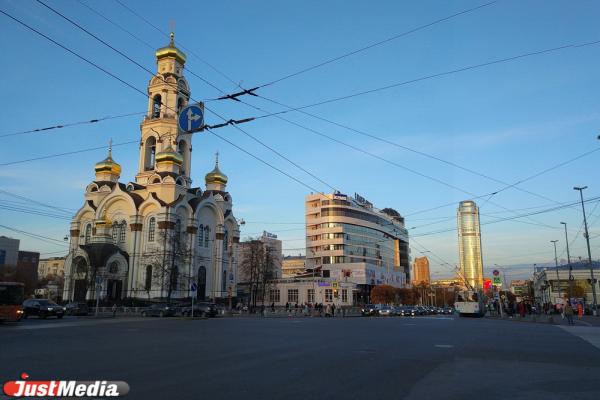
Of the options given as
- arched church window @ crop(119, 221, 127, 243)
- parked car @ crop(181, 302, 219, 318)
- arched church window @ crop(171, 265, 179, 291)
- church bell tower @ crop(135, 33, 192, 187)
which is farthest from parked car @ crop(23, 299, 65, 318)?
church bell tower @ crop(135, 33, 192, 187)

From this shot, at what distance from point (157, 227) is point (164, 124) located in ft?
51.2

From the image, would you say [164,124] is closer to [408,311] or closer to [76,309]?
[76,309]

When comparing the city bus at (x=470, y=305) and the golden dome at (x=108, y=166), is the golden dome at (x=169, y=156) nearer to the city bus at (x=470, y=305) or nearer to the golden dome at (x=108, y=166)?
the golden dome at (x=108, y=166)

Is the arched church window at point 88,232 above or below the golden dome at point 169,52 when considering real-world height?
Result: below

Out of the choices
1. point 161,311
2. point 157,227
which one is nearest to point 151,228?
point 157,227

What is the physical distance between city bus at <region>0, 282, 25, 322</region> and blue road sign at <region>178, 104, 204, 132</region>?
60.3 ft

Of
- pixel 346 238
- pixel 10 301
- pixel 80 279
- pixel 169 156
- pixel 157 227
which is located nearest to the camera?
pixel 10 301

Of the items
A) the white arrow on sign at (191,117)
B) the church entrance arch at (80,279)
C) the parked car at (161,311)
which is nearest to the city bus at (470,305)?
the parked car at (161,311)

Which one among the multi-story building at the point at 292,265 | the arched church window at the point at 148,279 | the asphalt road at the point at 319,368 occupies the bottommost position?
the asphalt road at the point at 319,368

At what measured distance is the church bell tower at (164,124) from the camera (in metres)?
65.8

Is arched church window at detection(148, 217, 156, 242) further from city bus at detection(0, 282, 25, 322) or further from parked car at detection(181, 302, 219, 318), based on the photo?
city bus at detection(0, 282, 25, 322)

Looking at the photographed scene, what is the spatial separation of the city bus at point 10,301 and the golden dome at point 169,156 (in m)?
36.6

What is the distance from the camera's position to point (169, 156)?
2496 inches

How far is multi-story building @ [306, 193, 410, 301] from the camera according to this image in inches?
3853
